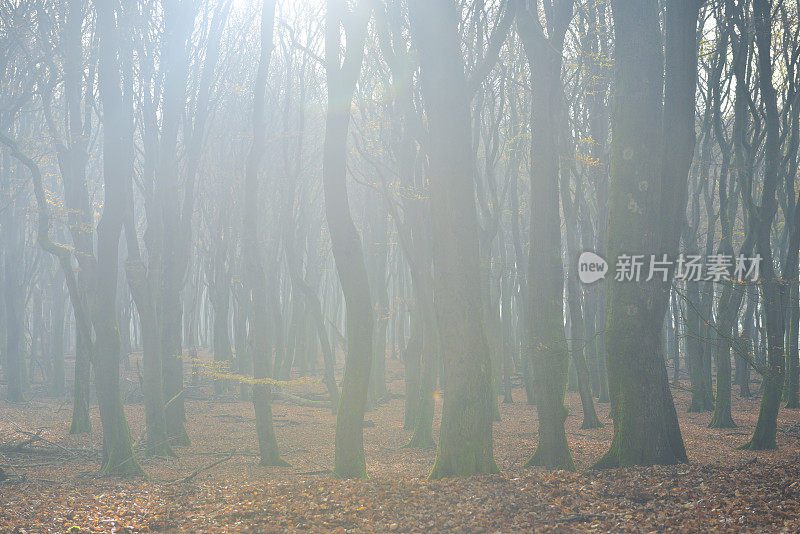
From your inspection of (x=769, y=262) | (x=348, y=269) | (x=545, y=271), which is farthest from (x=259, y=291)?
(x=769, y=262)

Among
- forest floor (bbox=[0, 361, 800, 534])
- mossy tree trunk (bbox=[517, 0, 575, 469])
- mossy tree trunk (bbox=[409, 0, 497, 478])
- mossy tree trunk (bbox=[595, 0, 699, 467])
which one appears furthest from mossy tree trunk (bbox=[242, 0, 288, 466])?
mossy tree trunk (bbox=[595, 0, 699, 467])

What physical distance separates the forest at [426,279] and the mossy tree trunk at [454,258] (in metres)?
0.03

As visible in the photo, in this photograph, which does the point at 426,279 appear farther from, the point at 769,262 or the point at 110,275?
the point at 769,262

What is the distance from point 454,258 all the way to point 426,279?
582 cm

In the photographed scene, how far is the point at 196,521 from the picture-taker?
588cm

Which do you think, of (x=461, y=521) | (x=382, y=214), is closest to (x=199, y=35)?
(x=382, y=214)

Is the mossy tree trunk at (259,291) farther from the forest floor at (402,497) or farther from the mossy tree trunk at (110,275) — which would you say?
the mossy tree trunk at (110,275)

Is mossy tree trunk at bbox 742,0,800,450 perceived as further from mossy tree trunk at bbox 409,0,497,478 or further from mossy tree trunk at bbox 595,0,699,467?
mossy tree trunk at bbox 409,0,497,478

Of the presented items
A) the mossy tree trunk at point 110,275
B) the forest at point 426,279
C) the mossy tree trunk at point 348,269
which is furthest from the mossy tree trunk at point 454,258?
the mossy tree trunk at point 110,275

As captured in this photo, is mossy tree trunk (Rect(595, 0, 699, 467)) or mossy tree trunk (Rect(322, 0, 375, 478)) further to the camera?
mossy tree trunk (Rect(322, 0, 375, 478))

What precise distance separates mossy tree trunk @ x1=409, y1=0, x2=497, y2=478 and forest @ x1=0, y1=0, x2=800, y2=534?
0.03 meters

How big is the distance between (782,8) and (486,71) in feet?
24.1

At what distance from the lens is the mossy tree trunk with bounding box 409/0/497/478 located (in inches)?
268

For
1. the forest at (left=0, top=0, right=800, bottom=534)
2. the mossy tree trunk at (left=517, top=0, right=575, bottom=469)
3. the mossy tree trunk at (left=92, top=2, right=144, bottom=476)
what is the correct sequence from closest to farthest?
the forest at (left=0, top=0, right=800, bottom=534) < the mossy tree trunk at (left=517, top=0, right=575, bottom=469) < the mossy tree trunk at (left=92, top=2, right=144, bottom=476)
